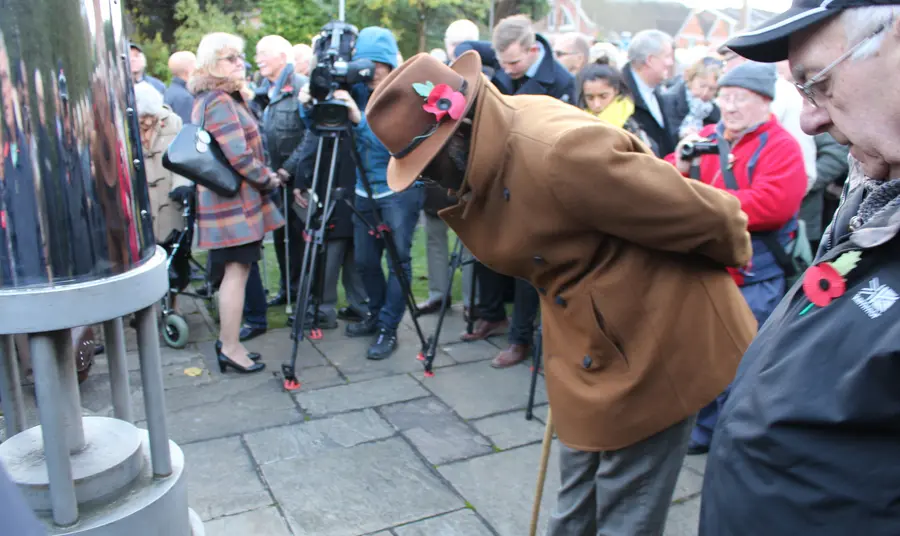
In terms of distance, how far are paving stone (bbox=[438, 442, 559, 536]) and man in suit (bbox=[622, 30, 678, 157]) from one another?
6.85 feet

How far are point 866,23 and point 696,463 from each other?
2.82m

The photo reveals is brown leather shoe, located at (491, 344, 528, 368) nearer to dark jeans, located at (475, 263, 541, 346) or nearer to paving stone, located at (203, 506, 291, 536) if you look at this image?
dark jeans, located at (475, 263, 541, 346)

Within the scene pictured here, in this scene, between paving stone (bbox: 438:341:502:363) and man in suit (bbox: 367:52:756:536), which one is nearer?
man in suit (bbox: 367:52:756:536)

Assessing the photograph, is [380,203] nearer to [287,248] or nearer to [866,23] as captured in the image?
[287,248]

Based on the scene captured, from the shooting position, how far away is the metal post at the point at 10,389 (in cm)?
230

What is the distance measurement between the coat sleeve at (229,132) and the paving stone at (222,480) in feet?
5.46

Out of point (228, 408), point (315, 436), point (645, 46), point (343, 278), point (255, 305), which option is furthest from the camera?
point (343, 278)

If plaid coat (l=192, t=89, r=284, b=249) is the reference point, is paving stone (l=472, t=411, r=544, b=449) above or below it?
below

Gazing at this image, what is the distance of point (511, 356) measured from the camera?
4.83 meters

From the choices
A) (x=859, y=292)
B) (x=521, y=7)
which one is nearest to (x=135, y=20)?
(x=521, y=7)

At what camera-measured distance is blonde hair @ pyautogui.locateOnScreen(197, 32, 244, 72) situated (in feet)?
13.8

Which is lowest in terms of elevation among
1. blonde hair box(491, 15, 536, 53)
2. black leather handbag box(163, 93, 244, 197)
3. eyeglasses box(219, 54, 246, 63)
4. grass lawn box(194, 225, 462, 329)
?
grass lawn box(194, 225, 462, 329)

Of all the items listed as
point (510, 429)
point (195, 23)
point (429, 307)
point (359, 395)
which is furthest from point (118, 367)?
point (195, 23)

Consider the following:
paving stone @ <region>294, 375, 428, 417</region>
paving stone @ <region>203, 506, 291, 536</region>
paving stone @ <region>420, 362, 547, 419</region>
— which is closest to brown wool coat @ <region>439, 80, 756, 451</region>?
paving stone @ <region>203, 506, 291, 536</region>
